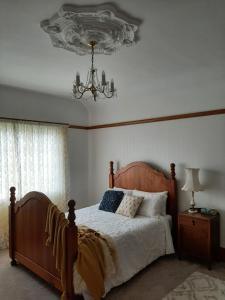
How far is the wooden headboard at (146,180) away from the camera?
12.4 ft

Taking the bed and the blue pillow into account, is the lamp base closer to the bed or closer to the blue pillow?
the bed

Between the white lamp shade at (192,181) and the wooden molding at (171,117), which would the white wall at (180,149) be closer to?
the wooden molding at (171,117)

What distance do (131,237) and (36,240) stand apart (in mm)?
1131

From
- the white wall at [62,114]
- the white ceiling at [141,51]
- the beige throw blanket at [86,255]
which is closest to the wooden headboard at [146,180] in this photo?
the white wall at [62,114]

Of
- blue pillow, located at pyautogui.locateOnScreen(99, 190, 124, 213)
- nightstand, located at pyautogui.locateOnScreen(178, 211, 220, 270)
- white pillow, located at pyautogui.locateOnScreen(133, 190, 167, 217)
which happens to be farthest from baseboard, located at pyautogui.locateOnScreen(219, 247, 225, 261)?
blue pillow, located at pyautogui.locateOnScreen(99, 190, 124, 213)

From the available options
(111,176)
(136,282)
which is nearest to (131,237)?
(136,282)

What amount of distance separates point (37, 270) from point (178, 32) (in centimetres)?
291

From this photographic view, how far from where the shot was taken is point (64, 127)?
461 centimetres

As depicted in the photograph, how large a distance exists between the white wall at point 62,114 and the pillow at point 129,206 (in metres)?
1.51

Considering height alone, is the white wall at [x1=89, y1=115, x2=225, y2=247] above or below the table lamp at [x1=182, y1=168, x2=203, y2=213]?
above

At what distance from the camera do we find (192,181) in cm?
337

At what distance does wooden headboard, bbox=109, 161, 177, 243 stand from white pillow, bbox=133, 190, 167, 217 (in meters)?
0.14

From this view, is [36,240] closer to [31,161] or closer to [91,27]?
[31,161]

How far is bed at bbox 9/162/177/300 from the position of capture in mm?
2311
